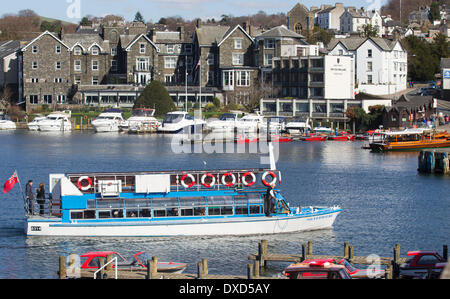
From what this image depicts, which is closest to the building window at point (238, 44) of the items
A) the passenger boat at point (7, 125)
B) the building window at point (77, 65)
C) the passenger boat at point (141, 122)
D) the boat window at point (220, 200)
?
the passenger boat at point (141, 122)

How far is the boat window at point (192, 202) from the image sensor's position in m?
43.4

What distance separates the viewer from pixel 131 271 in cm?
3359

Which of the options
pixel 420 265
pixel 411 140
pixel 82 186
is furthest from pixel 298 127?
pixel 420 265

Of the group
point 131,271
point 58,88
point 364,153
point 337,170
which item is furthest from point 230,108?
point 131,271

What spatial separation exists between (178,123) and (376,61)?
1563 inches

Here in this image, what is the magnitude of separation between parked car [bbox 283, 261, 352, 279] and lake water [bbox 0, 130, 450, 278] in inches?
275

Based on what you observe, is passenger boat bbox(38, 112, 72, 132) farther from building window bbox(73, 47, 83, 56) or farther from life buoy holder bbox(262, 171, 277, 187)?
life buoy holder bbox(262, 171, 277, 187)

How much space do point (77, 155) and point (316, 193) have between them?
3471 cm

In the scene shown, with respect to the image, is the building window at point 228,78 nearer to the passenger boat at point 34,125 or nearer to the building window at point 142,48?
the building window at point 142,48

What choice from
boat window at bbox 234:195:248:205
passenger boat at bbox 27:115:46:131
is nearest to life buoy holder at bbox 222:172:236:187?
boat window at bbox 234:195:248:205

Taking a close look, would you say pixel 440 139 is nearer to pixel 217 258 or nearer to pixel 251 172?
pixel 251 172

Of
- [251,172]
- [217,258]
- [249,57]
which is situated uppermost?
[249,57]

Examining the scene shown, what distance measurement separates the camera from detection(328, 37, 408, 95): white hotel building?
438ft

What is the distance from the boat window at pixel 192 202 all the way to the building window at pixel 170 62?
99.2 meters
